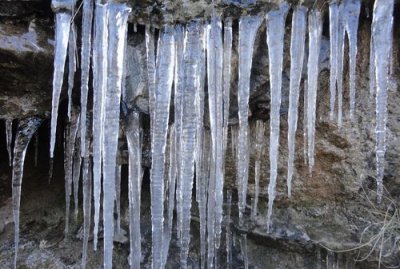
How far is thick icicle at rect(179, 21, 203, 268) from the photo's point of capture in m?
1.93

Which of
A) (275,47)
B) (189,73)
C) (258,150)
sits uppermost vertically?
(275,47)

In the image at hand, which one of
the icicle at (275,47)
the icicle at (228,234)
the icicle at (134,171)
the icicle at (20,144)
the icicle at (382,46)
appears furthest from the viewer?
the icicle at (228,234)

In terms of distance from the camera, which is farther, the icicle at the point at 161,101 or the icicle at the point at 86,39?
the icicle at the point at 161,101

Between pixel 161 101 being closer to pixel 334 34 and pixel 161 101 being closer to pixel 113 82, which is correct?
pixel 113 82

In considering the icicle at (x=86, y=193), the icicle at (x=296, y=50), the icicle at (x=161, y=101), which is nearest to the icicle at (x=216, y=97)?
the icicle at (x=161, y=101)

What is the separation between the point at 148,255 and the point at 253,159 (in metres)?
1.00

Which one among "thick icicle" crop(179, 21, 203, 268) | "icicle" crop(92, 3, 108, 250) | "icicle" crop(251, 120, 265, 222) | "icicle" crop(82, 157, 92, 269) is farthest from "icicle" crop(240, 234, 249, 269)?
"icicle" crop(92, 3, 108, 250)

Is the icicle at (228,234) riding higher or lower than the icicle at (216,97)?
lower

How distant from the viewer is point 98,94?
1.86 meters

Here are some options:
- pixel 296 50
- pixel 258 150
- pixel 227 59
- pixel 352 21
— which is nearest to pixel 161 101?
pixel 227 59

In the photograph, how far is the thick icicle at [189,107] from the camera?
6.34ft

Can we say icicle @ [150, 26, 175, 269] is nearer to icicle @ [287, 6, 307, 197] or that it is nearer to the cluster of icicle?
the cluster of icicle

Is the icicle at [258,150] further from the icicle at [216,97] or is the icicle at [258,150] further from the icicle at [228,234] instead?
the icicle at [216,97]

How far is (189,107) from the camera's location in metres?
1.99
